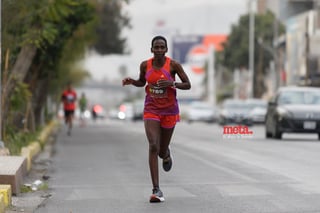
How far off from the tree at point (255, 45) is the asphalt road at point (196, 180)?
226ft

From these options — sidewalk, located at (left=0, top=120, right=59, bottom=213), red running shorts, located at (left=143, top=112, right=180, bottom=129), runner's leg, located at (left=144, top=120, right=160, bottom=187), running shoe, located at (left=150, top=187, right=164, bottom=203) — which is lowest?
sidewalk, located at (left=0, top=120, right=59, bottom=213)

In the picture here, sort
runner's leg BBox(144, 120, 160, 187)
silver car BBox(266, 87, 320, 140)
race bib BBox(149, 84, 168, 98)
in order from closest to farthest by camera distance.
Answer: race bib BBox(149, 84, 168, 98)
runner's leg BBox(144, 120, 160, 187)
silver car BBox(266, 87, 320, 140)

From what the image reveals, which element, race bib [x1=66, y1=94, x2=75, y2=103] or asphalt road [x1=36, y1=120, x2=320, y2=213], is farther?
race bib [x1=66, y1=94, x2=75, y2=103]

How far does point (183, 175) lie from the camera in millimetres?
16297

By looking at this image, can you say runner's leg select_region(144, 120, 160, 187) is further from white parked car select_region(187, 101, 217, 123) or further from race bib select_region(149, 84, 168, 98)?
white parked car select_region(187, 101, 217, 123)

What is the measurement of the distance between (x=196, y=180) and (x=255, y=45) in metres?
80.0

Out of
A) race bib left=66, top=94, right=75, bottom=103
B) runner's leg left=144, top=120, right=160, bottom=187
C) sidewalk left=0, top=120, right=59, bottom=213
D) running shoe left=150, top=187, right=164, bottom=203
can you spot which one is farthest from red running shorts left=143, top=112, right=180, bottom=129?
race bib left=66, top=94, right=75, bottom=103

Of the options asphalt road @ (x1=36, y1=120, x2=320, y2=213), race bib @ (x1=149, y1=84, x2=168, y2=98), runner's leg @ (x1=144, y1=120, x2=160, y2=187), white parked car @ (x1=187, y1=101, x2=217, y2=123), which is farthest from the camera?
white parked car @ (x1=187, y1=101, x2=217, y2=123)

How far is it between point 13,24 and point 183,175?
772cm

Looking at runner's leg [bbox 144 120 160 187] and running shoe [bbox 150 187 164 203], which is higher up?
runner's leg [bbox 144 120 160 187]

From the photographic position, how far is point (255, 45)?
310ft

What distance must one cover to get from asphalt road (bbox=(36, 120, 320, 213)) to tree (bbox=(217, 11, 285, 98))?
68.9 meters

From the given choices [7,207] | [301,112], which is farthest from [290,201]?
[301,112]

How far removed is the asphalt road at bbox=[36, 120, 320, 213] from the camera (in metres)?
11.8
